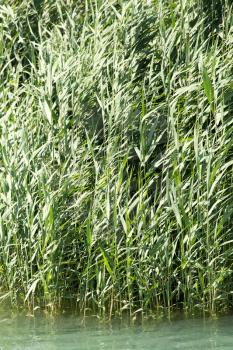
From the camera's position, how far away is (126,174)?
21.5 ft

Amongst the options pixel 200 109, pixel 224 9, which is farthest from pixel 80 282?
pixel 224 9

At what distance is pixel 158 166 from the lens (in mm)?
6398

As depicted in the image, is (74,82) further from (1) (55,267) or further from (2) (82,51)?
(1) (55,267)

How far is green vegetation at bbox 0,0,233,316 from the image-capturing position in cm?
603

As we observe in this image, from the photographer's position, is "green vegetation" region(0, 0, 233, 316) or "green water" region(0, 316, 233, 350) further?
"green vegetation" region(0, 0, 233, 316)

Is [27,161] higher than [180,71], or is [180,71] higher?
[180,71]

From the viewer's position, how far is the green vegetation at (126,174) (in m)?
6.03

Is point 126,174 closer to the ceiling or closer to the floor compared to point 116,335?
closer to the ceiling

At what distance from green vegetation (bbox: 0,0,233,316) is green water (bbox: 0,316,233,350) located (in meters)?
0.20

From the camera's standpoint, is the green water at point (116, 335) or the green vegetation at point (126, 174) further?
the green vegetation at point (126, 174)

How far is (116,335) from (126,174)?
1.39 m

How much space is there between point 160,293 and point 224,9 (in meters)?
2.68

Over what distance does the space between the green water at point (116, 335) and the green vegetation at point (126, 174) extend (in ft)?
0.67

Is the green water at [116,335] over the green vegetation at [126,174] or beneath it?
beneath
